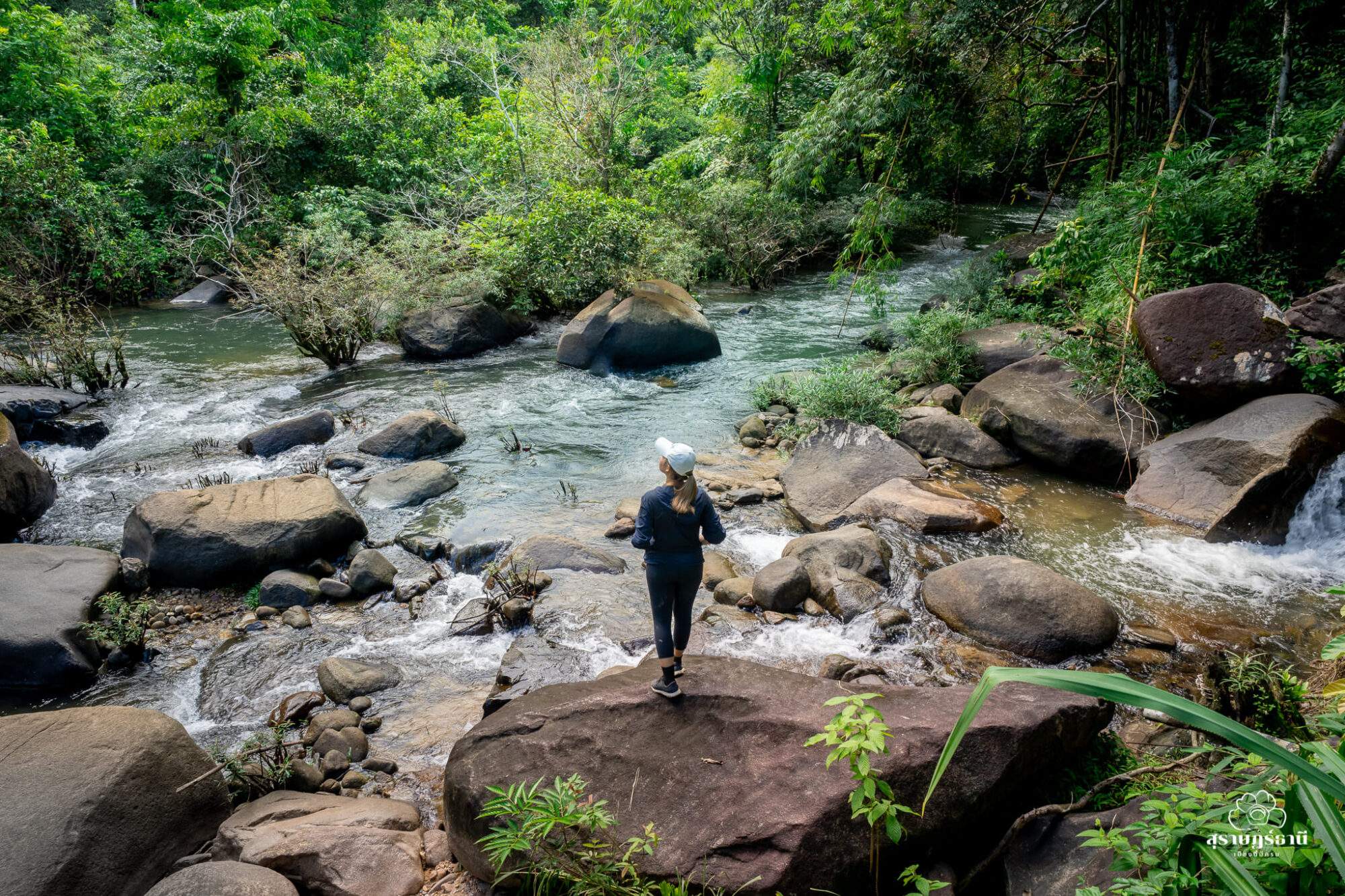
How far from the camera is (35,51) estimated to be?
1745cm

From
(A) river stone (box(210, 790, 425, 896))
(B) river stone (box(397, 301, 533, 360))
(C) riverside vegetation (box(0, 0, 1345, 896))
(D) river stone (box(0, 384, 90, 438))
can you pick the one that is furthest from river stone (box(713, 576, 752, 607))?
(D) river stone (box(0, 384, 90, 438))

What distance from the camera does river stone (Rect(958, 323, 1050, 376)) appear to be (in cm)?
985

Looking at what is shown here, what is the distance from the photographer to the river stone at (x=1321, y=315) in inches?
272

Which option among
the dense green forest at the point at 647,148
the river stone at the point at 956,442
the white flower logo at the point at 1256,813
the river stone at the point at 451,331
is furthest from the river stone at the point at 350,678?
the river stone at the point at 451,331

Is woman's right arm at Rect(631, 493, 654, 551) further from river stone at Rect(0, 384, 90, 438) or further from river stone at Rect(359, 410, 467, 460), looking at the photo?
river stone at Rect(0, 384, 90, 438)

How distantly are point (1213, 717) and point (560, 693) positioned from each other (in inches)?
128

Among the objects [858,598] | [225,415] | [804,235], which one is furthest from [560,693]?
[804,235]

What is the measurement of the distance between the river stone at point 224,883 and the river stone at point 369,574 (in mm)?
3567

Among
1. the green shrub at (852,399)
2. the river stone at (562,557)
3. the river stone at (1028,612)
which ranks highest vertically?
the green shrub at (852,399)

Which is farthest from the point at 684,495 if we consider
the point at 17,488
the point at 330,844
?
the point at 17,488

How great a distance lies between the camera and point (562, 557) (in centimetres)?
684

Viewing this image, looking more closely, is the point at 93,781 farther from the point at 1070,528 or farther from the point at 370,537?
the point at 1070,528

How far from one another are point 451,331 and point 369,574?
26.7 feet

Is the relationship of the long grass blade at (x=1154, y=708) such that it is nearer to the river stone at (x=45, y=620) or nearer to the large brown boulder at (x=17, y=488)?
the river stone at (x=45, y=620)
